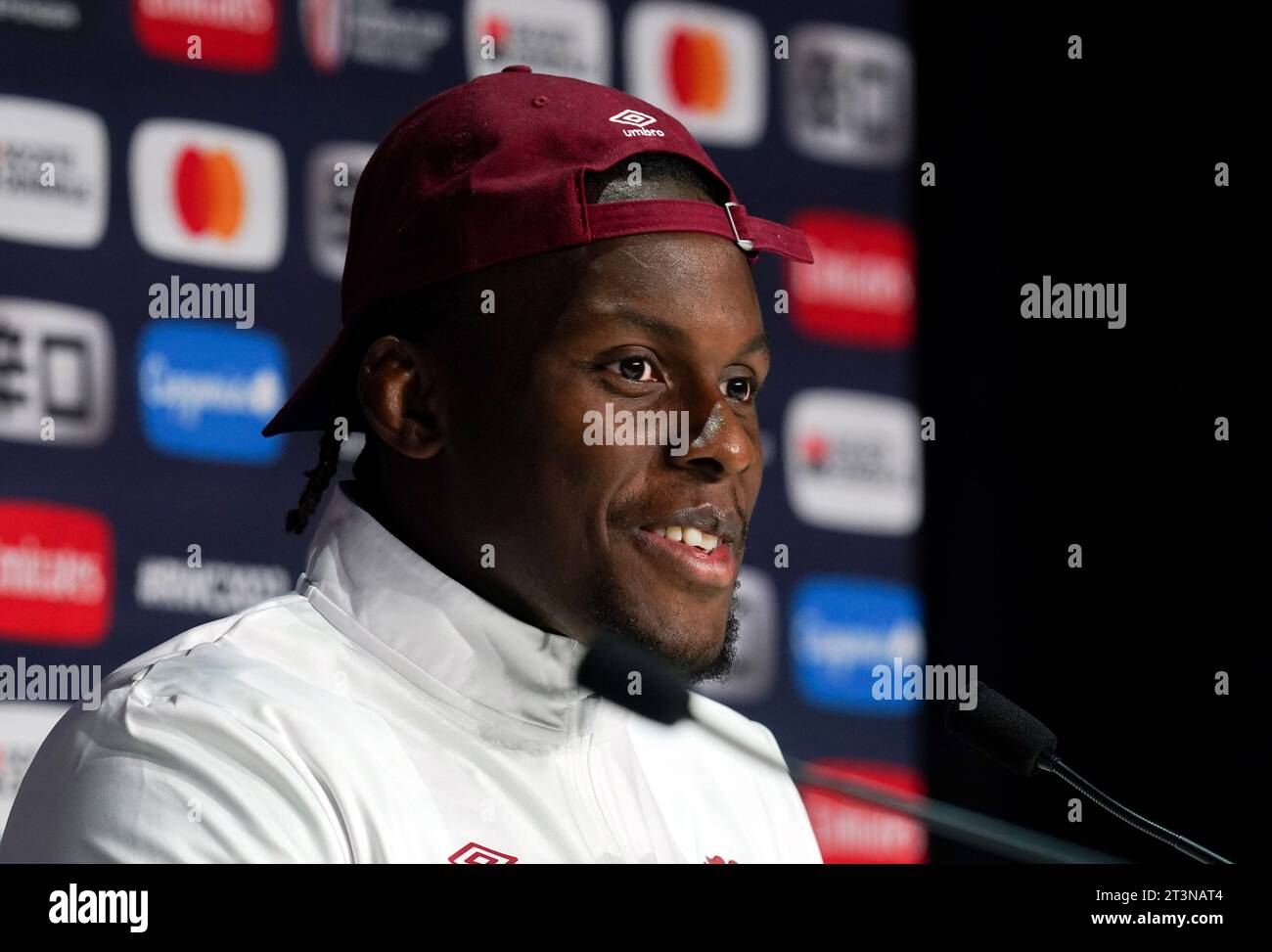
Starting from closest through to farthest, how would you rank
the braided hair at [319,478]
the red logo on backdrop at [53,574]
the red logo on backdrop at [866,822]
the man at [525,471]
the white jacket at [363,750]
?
the white jacket at [363,750] → the man at [525,471] → the braided hair at [319,478] → the red logo on backdrop at [53,574] → the red logo on backdrop at [866,822]

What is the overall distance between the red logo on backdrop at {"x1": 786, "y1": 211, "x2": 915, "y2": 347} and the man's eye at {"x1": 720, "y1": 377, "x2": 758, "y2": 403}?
1000 millimetres

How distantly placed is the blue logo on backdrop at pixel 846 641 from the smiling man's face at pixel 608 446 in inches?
36.9

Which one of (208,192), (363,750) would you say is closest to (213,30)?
(208,192)

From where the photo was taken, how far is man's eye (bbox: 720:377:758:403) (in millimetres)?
Result: 1434

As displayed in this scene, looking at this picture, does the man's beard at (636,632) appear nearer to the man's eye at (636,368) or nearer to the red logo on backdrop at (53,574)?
the man's eye at (636,368)

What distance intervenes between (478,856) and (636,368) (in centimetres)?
36

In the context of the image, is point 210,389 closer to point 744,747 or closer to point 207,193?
point 207,193

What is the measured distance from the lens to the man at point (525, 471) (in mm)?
1361

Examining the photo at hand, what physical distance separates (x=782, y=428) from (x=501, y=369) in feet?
3.40

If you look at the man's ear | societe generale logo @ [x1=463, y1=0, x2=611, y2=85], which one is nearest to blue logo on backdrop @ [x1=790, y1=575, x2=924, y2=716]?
societe generale logo @ [x1=463, y1=0, x2=611, y2=85]

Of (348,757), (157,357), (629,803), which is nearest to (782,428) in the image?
(157,357)

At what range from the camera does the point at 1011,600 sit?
250 centimetres

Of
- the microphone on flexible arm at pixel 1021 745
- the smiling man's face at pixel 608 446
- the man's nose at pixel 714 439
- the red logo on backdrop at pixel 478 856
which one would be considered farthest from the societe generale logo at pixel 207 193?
the microphone on flexible arm at pixel 1021 745
